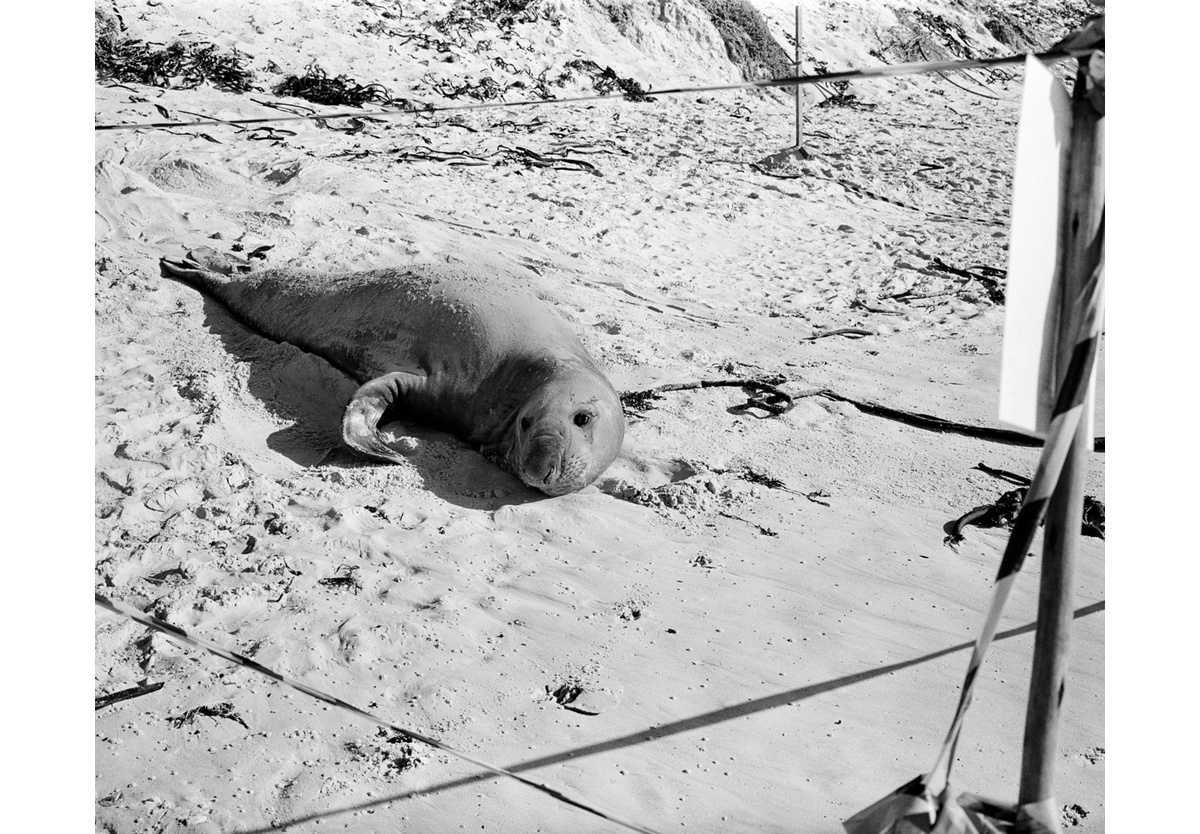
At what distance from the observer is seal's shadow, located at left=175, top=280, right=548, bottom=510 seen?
3486 millimetres

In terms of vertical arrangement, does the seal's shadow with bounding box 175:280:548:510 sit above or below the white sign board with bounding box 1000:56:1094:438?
below

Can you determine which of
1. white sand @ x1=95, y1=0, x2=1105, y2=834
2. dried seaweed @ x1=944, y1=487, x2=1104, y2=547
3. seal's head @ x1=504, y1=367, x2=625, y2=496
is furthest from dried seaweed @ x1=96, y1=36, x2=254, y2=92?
dried seaweed @ x1=944, y1=487, x2=1104, y2=547

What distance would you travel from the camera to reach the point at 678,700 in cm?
243

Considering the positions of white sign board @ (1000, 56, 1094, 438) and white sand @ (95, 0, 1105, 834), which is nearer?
white sign board @ (1000, 56, 1094, 438)

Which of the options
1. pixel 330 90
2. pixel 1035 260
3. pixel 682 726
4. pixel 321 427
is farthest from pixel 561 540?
pixel 330 90

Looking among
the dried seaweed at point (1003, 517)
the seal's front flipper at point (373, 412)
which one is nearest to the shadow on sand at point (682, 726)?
the dried seaweed at point (1003, 517)

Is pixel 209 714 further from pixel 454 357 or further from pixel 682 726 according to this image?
pixel 454 357

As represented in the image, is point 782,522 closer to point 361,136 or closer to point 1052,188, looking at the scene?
point 1052,188

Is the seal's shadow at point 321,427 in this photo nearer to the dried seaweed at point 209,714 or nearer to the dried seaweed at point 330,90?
the dried seaweed at point 209,714

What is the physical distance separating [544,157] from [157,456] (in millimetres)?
4141

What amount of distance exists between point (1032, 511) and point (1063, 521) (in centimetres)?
12

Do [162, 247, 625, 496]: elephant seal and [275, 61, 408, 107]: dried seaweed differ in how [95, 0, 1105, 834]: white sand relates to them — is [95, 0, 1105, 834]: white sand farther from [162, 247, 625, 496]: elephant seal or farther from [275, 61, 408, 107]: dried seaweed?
[275, 61, 408, 107]: dried seaweed

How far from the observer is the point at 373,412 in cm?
376
